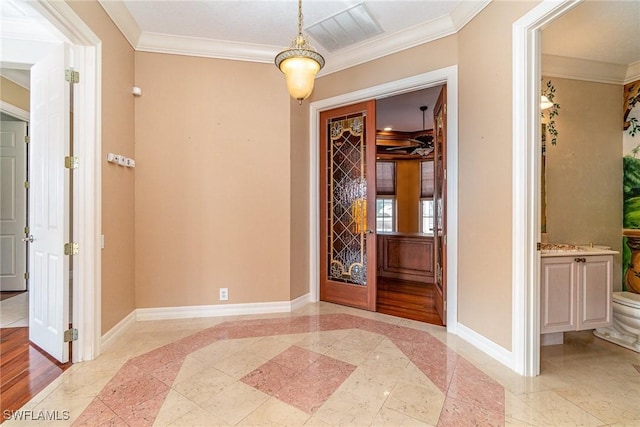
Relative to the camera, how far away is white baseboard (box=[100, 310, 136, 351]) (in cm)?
265

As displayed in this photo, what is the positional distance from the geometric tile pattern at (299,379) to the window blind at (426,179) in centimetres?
480

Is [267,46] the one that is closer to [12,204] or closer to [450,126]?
[450,126]

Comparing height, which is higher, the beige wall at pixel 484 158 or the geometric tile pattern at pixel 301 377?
the beige wall at pixel 484 158

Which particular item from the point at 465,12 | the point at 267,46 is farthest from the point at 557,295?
the point at 267,46

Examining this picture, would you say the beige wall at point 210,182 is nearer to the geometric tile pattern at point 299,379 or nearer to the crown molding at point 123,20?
the crown molding at point 123,20

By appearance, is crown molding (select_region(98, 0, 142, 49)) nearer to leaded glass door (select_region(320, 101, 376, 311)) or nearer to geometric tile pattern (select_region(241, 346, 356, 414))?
leaded glass door (select_region(320, 101, 376, 311))

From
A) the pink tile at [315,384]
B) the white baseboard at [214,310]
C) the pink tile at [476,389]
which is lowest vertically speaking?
the pink tile at [315,384]

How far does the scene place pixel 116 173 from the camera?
2871mm

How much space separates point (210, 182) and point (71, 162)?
1.27 metres

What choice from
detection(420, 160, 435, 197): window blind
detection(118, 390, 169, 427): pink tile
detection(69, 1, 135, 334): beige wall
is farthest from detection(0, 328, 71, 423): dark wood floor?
detection(420, 160, 435, 197): window blind

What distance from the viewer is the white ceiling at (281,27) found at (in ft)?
8.41

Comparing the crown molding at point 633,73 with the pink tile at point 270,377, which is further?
the crown molding at point 633,73

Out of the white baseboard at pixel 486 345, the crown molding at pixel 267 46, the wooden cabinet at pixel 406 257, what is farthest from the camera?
the wooden cabinet at pixel 406 257

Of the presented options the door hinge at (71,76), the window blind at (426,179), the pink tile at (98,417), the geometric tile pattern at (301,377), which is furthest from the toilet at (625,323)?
the door hinge at (71,76)
